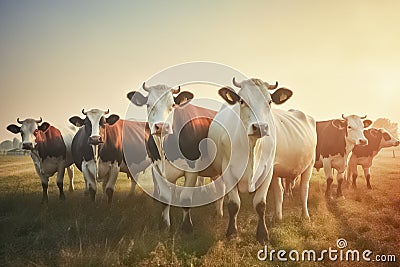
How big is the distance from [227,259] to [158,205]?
367cm

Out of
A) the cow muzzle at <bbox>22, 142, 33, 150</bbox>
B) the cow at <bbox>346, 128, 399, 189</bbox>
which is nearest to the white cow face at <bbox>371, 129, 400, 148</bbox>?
the cow at <bbox>346, 128, 399, 189</bbox>

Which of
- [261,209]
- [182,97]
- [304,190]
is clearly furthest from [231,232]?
[304,190]

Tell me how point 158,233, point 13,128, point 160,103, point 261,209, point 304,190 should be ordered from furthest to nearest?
point 13,128, point 304,190, point 160,103, point 158,233, point 261,209

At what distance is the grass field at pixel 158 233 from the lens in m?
5.93

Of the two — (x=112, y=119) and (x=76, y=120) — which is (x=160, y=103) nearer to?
(x=112, y=119)

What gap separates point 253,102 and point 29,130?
23.0 feet

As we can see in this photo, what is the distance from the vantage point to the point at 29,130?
35.4ft

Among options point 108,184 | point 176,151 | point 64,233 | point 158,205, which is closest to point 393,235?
point 176,151

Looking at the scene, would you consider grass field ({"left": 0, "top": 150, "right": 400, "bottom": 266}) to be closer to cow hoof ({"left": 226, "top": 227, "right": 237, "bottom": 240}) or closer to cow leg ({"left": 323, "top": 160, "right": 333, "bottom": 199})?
cow hoof ({"left": 226, "top": 227, "right": 237, "bottom": 240})

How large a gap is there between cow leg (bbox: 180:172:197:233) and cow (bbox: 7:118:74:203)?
4.66 m

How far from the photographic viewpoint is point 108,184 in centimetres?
1024

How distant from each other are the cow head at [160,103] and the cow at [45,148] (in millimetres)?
4462

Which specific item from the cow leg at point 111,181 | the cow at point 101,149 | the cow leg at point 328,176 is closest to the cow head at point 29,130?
the cow at point 101,149

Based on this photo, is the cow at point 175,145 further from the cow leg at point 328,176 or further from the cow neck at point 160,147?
the cow leg at point 328,176
